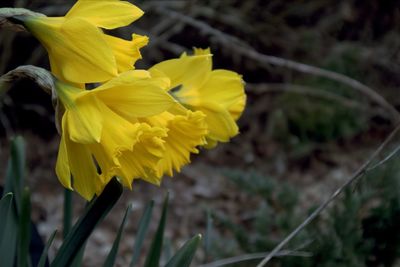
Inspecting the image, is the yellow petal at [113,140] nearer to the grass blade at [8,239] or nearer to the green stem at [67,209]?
the grass blade at [8,239]

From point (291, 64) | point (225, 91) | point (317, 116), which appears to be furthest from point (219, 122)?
point (317, 116)

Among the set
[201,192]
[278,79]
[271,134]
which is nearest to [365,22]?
[278,79]

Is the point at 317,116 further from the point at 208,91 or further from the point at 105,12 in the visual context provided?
the point at 105,12

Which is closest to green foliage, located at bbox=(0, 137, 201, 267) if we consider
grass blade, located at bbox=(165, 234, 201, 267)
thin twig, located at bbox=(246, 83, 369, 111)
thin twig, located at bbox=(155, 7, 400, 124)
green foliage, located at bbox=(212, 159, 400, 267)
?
grass blade, located at bbox=(165, 234, 201, 267)

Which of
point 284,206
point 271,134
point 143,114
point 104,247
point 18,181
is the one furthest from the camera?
point 271,134

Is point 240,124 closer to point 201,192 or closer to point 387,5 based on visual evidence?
point 201,192

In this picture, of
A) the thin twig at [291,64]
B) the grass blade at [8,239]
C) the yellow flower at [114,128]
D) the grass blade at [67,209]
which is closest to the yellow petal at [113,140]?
the yellow flower at [114,128]
